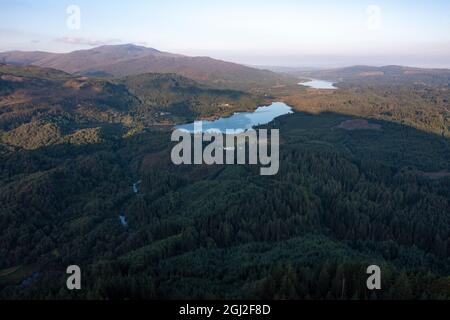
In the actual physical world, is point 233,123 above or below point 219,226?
above

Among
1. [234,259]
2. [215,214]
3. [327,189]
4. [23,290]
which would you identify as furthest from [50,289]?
[327,189]

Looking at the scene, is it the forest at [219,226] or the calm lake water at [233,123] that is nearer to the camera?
the forest at [219,226]

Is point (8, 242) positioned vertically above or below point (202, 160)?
below

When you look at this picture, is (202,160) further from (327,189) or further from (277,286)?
(277,286)

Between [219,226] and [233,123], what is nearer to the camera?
[219,226]

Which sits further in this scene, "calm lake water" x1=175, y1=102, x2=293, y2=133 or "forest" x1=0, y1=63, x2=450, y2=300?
"calm lake water" x1=175, y1=102, x2=293, y2=133

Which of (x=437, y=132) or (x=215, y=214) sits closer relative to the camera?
(x=215, y=214)

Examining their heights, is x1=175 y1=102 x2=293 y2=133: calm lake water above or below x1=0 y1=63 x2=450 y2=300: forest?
above

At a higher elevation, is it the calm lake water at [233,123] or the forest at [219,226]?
the calm lake water at [233,123]
